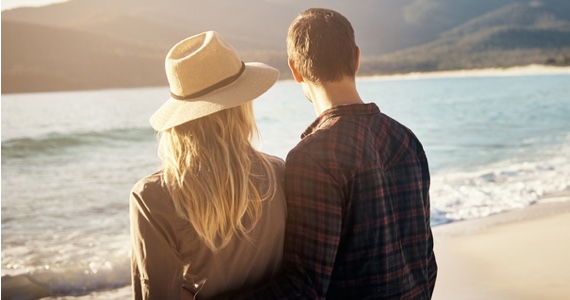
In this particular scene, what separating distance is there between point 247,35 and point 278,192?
272 feet

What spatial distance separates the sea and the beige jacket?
0.77 feet

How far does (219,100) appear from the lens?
5.37 ft

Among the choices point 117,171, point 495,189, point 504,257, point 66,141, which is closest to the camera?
point 504,257

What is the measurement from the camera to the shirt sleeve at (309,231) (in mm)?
1620

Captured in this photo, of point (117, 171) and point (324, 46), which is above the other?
point (324, 46)

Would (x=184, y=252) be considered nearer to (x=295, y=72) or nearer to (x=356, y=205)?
(x=356, y=205)

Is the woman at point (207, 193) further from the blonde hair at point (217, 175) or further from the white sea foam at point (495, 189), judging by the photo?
the white sea foam at point (495, 189)

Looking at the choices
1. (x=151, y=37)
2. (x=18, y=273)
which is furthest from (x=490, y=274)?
(x=151, y=37)

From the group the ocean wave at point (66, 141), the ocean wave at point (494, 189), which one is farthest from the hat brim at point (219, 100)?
the ocean wave at point (66, 141)

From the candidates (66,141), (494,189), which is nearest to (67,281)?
(494,189)

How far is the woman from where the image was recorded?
156cm

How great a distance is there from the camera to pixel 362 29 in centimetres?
9869

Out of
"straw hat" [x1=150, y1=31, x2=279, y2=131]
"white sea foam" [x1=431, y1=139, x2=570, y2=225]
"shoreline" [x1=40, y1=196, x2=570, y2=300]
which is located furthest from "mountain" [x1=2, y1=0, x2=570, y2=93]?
"straw hat" [x1=150, y1=31, x2=279, y2=131]

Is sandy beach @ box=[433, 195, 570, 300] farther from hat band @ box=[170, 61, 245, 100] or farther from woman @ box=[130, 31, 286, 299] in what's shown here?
hat band @ box=[170, 61, 245, 100]
